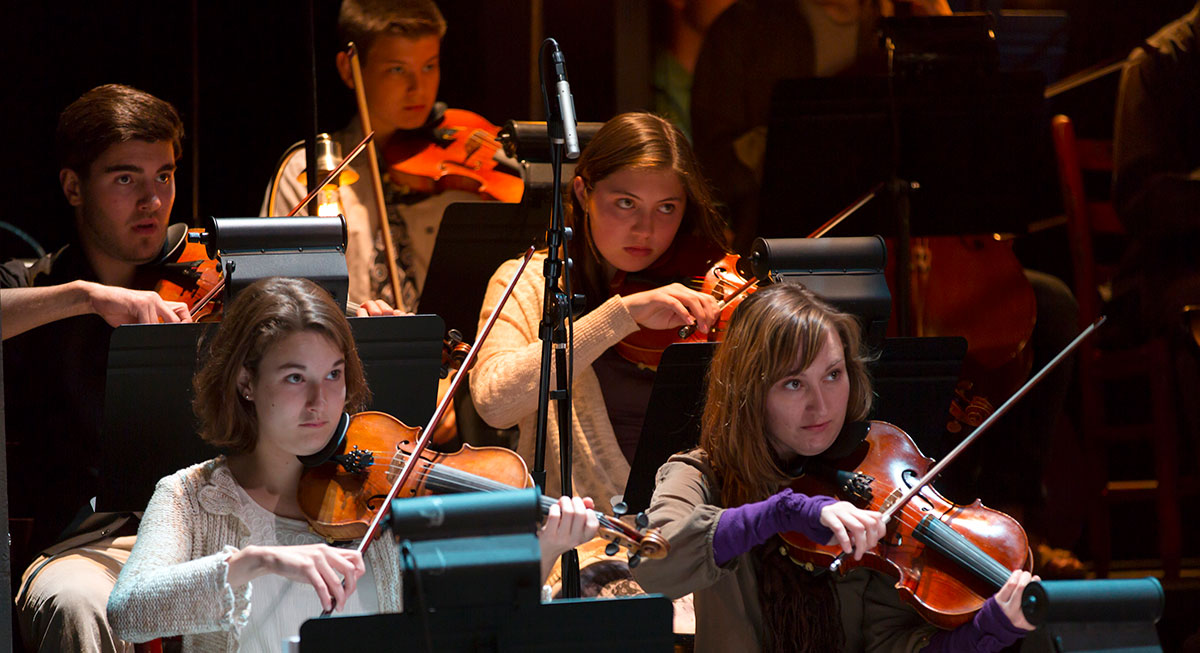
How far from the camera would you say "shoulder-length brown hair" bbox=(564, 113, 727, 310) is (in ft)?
8.43

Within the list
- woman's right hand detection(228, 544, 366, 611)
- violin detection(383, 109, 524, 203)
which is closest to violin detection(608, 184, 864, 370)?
violin detection(383, 109, 524, 203)

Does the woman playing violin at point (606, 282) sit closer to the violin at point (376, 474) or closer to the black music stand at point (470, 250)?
the black music stand at point (470, 250)

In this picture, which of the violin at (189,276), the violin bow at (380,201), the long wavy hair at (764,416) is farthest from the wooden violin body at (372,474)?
the violin bow at (380,201)

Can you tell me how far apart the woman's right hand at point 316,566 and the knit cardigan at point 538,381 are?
0.89 m

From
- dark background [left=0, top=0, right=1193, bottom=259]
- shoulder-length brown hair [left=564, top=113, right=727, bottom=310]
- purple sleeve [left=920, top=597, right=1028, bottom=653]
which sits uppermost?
dark background [left=0, top=0, right=1193, bottom=259]

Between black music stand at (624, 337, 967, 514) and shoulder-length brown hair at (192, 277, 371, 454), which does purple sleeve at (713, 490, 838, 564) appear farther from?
shoulder-length brown hair at (192, 277, 371, 454)

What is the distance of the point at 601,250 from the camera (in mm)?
2574

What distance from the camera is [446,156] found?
303cm

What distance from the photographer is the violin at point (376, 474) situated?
5.99 ft

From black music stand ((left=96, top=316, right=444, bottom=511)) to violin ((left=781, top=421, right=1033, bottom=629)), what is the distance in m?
0.68

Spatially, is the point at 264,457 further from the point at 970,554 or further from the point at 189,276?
the point at 970,554

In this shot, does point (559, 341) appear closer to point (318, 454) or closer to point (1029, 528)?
point (318, 454)

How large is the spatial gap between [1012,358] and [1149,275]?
0.60 m

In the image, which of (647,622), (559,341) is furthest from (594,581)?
(647,622)
